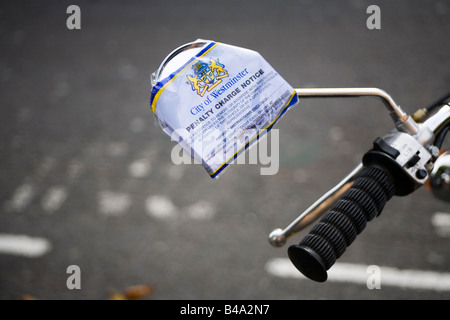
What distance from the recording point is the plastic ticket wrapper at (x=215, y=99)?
981mm

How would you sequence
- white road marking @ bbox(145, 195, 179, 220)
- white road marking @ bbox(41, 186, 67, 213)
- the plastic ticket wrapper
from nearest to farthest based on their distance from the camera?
the plastic ticket wrapper → white road marking @ bbox(145, 195, 179, 220) → white road marking @ bbox(41, 186, 67, 213)

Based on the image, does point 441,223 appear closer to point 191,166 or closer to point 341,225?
point 191,166

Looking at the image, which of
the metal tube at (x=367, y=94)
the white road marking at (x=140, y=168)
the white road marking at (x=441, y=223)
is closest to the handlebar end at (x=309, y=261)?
the metal tube at (x=367, y=94)

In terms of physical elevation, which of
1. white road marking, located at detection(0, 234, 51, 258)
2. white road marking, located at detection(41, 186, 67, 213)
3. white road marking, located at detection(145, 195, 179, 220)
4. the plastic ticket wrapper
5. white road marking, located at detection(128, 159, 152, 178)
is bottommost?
the plastic ticket wrapper

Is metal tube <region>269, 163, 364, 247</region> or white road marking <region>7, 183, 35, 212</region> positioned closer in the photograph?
metal tube <region>269, 163, 364, 247</region>

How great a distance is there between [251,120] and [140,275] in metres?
2.33

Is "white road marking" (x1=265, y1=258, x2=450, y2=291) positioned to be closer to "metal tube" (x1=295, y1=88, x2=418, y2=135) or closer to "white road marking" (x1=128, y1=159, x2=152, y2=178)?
"white road marking" (x1=128, y1=159, x2=152, y2=178)

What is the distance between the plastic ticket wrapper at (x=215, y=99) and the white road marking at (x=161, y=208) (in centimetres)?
253

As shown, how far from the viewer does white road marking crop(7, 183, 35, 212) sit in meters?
3.67

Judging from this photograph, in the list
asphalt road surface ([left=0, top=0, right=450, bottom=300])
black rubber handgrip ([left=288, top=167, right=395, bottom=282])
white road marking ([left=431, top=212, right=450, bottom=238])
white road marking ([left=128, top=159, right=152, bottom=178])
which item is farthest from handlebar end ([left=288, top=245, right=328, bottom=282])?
white road marking ([left=128, top=159, right=152, bottom=178])

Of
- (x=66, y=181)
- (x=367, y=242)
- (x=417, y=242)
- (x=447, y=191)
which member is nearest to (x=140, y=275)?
(x=66, y=181)

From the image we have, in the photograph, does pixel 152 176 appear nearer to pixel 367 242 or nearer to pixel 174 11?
pixel 367 242

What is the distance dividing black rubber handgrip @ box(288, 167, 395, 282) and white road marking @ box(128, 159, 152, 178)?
9.49 feet

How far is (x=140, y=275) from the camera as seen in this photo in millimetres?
3105
